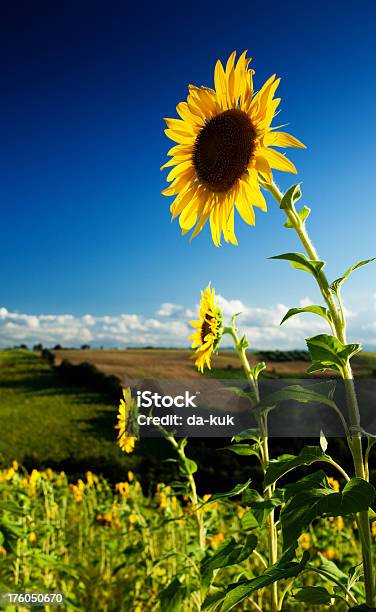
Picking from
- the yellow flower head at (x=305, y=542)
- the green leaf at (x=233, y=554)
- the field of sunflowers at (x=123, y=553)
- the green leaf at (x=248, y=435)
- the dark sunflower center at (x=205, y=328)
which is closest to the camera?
the green leaf at (x=233, y=554)

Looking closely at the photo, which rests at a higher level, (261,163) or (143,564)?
(261,163)

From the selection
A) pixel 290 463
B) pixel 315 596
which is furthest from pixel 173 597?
pixel 290 463

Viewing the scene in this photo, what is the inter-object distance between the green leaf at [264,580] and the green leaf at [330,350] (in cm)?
43

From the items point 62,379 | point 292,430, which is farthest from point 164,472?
point 62,379

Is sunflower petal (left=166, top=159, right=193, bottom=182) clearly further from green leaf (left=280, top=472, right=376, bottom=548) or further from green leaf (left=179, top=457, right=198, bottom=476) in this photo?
green leaf (left=179, top=457, right=198, bottom=476)

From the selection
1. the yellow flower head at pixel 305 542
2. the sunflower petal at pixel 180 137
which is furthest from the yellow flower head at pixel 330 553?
the sunflower petal at pixel 180 137

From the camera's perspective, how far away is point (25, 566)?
3.28 metres

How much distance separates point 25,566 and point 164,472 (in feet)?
14.1

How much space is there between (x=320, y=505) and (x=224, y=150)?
105 centimetres

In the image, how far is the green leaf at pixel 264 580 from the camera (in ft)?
3.73

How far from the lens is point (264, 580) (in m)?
1.16

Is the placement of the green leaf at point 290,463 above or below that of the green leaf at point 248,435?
below

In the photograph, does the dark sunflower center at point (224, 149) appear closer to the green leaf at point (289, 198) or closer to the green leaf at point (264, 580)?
the green leaf at point (289, 198)

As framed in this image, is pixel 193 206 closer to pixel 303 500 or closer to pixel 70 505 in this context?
pixel 303 500
